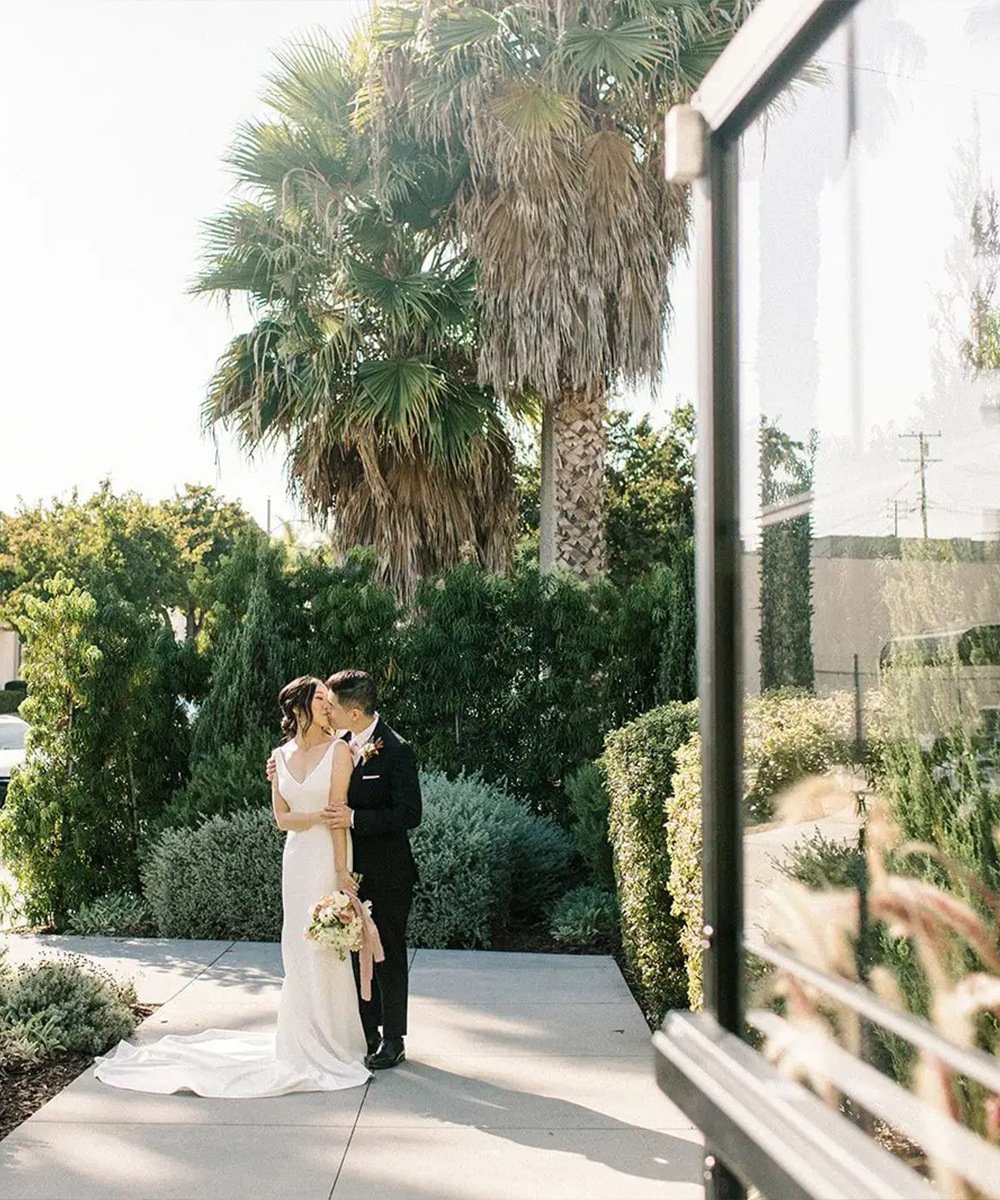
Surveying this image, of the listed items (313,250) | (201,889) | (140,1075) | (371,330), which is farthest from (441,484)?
(140,1075)

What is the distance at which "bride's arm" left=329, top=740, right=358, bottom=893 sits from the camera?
6562mm

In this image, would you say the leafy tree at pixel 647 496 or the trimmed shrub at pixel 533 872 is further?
the leafy tree at pixel 647 496

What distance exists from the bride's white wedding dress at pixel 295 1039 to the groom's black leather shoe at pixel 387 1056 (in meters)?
0.08

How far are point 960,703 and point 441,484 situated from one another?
1291 centimetres

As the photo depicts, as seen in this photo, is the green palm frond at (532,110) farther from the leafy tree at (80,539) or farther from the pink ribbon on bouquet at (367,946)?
the leafy tree at (80,539)

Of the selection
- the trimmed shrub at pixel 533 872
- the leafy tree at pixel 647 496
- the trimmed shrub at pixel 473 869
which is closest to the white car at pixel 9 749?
the trimmed shrub at pixel 473 869

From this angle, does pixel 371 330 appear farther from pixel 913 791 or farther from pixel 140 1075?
pixel 913 791

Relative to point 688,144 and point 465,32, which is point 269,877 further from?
point 465,32

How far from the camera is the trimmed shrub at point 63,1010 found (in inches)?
260

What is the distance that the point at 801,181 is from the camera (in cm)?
222

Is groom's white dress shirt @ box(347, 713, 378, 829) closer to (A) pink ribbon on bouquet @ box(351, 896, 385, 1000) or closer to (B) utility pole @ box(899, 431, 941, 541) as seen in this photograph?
(A) pink ribbon on bouquet @ box(351, 896, 385, 1000)

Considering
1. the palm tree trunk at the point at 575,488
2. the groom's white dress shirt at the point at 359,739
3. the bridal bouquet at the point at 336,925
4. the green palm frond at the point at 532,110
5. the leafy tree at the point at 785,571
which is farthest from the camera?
the palm tree trunk at the point at 575,488

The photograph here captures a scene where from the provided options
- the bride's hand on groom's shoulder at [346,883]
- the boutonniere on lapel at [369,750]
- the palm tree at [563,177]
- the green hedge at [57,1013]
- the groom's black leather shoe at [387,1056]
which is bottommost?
the groom's black leather shoe at [387,1056]

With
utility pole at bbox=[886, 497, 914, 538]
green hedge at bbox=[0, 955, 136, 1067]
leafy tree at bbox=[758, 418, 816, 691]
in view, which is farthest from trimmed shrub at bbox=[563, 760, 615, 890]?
utility pole at bbox=[886, 497, 914, 538]
